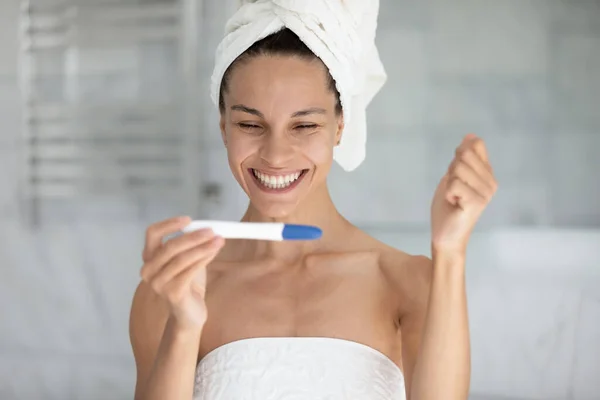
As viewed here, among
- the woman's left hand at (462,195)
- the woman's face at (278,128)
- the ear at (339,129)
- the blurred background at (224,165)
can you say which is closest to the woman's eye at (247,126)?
the woman's face at (278,128)

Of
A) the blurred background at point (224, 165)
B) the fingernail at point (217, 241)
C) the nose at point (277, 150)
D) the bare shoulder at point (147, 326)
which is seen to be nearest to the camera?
the fingernail at point (217, 241)

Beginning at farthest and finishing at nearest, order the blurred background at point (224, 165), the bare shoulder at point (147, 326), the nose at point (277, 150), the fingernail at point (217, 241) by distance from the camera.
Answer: the blurred background at point (224, 165) → the bare shoulder at point (147, 326) → the nose at point (277, 150) → the fingernail at point (217, 241)

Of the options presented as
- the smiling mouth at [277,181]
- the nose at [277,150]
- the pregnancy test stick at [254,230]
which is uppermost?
the nose at [277,150]

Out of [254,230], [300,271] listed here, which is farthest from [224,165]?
[254,230]

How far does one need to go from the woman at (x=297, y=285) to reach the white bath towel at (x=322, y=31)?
0.05ft

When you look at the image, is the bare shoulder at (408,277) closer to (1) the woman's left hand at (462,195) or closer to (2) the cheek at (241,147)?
(1) the woman's left hand at (462,195)

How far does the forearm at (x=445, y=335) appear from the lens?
0.85 m

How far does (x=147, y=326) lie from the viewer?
1.04 meters

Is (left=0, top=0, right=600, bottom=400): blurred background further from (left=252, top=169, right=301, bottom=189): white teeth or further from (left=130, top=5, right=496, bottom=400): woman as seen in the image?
(left=252, top=169, right=301, bottom=189): white teeth

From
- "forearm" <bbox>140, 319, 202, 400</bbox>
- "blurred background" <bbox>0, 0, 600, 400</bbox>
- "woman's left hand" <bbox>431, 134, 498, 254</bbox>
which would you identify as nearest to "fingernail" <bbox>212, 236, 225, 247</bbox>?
"forearm" <bbox>140, 319, 202, 400</bbox>

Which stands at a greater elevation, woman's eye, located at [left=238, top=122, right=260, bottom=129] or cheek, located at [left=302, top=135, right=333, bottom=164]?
woman's eye, located at [left=238, top=122, right=260, bottom=129]

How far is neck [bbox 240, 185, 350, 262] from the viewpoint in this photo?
40.8 inches

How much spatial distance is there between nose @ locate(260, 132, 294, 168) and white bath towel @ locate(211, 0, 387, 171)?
12cm

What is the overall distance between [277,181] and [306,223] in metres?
0.13
